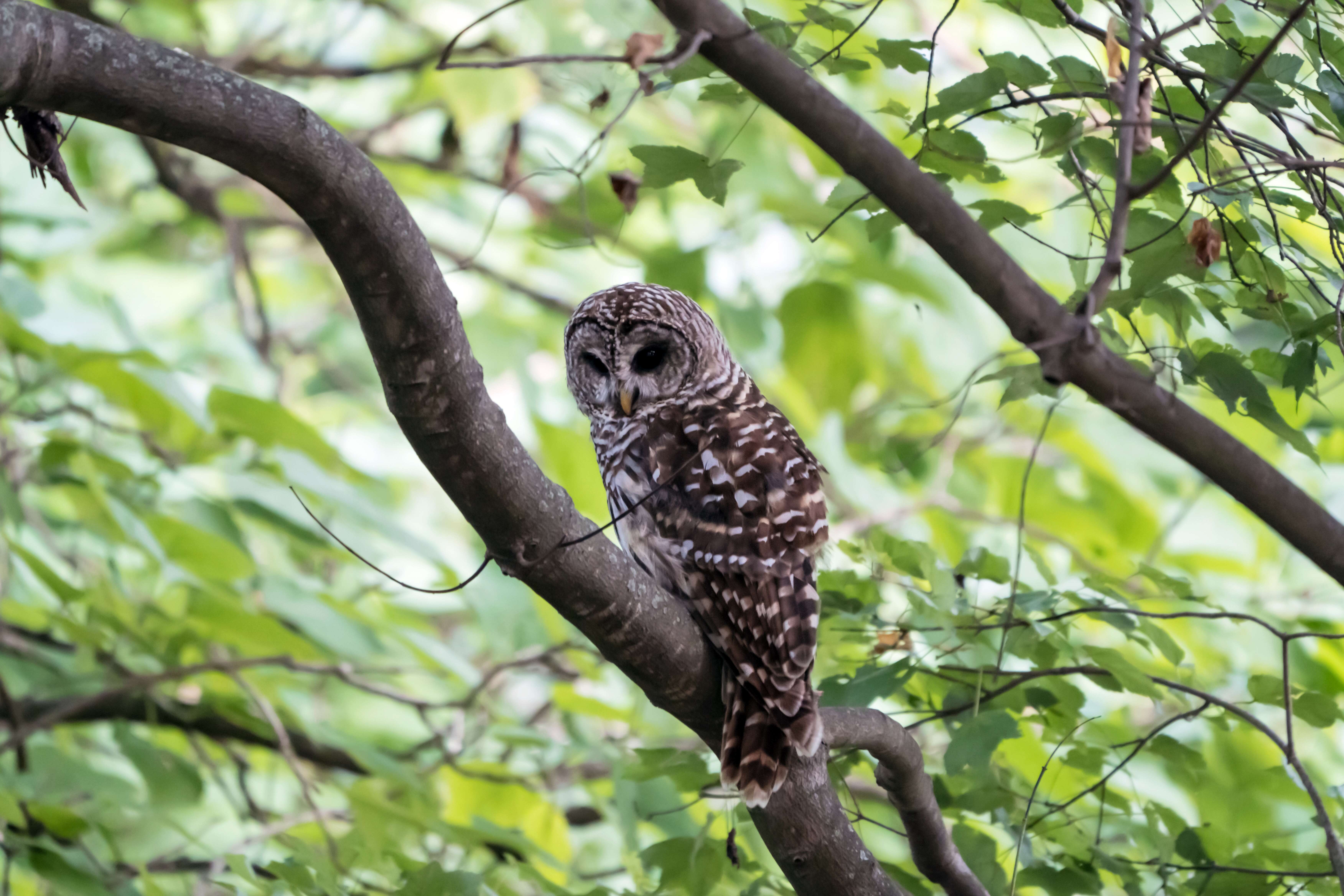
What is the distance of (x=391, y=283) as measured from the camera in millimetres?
1210

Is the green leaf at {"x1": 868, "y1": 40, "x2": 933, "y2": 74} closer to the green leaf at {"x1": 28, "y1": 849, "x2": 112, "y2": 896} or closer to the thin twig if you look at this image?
the thin twig

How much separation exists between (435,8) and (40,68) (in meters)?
4.07

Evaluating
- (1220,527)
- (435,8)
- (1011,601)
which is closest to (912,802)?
(1011,601)

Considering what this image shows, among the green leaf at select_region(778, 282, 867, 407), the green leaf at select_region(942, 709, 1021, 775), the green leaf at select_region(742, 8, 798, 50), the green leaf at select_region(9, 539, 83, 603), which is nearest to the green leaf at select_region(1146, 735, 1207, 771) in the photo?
the green leaf at select_region(942, 709, 1021, 775)

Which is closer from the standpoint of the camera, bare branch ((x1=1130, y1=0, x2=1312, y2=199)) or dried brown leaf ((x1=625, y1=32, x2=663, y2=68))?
bare branch ((x1=1130, y1=0, x2=1312, y2=199))

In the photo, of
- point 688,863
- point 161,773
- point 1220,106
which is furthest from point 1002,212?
point 161,773

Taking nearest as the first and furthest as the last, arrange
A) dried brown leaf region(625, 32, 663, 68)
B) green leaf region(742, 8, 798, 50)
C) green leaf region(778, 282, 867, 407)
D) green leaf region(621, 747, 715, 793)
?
1. dried brown leaf region(625, 32, 663, 68)
2. green leaf region(742, 8, 798, 50)
3. green leaf region(621, 747, 715, 793)
4. green leaf region(778, 282, 867, 407)

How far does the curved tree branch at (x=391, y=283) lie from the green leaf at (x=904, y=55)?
0.76 m

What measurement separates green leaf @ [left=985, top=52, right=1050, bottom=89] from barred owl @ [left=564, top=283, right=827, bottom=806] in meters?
0.67

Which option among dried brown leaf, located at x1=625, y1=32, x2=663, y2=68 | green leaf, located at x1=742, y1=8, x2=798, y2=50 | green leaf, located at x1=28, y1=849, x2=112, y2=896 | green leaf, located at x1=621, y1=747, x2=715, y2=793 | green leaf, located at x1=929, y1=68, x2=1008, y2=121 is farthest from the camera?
green leaf, located at x1=28, y1=849, x2=112, y2=896

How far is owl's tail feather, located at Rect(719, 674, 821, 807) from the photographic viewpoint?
5.90 feet

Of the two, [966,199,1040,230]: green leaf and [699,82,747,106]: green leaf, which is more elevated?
[966,199,1040,230]: green leaf

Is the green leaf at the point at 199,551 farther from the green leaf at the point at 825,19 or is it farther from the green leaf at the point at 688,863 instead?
the green leaf at the point at 825,19

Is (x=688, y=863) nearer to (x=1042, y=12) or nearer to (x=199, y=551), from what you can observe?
(x=199, y=551)
